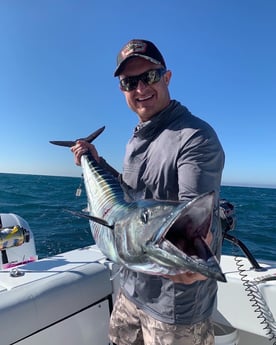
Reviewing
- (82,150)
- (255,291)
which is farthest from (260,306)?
(82,150)

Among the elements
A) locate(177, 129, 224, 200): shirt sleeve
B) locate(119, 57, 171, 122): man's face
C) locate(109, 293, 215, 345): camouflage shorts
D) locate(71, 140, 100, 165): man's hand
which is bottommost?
locate(109, 293, 215, 345): camouflage shorts

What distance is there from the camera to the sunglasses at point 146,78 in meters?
1.91

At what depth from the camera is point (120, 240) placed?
4.25 feet

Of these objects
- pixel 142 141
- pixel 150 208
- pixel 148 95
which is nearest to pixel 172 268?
pixel 150 208

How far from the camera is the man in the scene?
156cm

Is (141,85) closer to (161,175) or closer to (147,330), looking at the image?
(161,175)

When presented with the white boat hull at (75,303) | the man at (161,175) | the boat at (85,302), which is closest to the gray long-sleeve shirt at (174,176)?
the man at (161,175)

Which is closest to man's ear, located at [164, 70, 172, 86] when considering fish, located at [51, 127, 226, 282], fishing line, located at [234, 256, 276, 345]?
fish, located at [51, 127, 226, 282]

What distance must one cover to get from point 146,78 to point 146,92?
0.08 metres

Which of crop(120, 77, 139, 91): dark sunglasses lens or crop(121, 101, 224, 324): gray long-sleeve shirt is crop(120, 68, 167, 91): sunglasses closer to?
crop(120, 77, 139, 91): dark sunglasses lens

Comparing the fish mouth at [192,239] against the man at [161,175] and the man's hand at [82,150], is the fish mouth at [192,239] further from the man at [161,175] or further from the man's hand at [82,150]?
the man's hand at [82,150]

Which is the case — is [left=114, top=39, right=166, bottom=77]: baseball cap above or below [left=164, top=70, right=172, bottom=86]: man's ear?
above

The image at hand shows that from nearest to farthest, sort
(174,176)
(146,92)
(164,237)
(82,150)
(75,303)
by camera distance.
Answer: (164,237) → (174,176) → (146,92) → (82,150) → (75,303)

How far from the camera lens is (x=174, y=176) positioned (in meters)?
1.64
